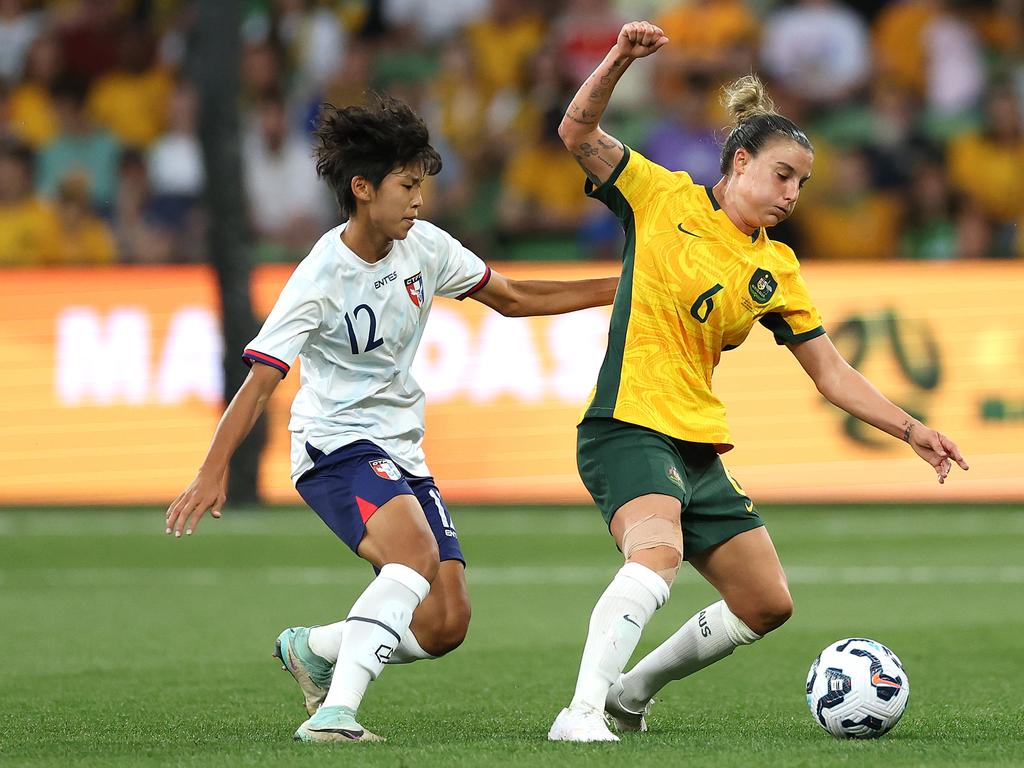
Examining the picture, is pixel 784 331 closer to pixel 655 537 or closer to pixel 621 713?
pixel 655 537

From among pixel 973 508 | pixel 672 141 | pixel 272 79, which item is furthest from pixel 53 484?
pixel 973 508

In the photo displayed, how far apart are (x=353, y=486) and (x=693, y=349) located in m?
1.20

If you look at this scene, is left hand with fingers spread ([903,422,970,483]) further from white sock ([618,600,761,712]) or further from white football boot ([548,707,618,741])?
white football boot ([548,707,618,741])

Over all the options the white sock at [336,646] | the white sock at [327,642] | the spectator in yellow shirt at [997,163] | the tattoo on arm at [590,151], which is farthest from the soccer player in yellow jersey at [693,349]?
the spectator in yellow shirt at [997,163]

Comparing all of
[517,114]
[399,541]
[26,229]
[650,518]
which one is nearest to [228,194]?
[26,229]

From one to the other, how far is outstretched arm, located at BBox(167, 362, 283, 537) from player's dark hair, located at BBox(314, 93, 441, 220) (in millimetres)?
724

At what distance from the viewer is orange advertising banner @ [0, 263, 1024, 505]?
47.7 ft

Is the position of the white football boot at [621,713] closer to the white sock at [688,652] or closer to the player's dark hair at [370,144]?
the white sock at [688,652]

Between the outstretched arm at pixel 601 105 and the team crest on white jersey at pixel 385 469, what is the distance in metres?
1.18

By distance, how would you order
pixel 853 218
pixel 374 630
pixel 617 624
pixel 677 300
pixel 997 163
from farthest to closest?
pixel 997 163
pixel 853 218
pixel 677 300
pixel 374 630
pixel 617 624

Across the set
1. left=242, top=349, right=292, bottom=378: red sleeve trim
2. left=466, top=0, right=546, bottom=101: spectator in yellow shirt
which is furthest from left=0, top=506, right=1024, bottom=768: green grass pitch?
left=466, top=0, right=546, bottom=101: spectator in yellow shirt

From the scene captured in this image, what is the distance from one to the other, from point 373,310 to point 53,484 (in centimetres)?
979

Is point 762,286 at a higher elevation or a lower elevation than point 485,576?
higher

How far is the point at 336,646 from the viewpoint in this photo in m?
6.08
